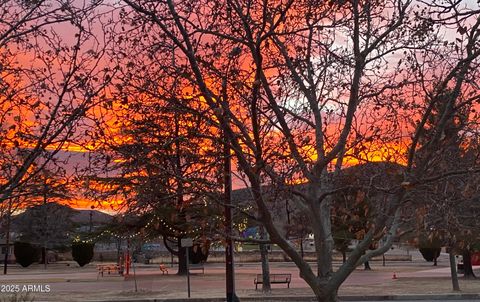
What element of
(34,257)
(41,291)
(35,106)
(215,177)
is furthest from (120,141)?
(34,257)

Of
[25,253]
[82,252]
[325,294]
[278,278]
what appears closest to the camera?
[325,294]

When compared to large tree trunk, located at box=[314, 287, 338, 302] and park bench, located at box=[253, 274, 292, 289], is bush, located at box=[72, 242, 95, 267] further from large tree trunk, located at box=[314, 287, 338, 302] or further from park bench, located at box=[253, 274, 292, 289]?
large tree trunk, located at box=[314, 287, 338, 302]

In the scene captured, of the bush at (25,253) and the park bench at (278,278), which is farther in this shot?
the bush at (25,253)

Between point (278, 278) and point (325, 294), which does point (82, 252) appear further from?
point (325, 294)

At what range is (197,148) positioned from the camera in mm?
7039

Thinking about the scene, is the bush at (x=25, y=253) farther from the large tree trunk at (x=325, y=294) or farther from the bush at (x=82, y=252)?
the large tree trunk at (x=325, y=294)

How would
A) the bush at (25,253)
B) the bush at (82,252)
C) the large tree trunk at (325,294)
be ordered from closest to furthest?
the large tree trunk at (325,294), the bush at (82,252), the bush at (25,253)

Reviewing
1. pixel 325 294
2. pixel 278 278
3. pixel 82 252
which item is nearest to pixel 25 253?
pixel 82 252

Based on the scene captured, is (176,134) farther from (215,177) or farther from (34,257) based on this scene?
(34,257)

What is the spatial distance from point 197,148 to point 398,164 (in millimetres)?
2366

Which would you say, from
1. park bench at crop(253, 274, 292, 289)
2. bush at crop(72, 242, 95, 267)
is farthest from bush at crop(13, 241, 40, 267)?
park bench at crop(253, 274, 292, 289)

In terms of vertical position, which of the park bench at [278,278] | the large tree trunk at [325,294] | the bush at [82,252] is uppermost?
the bush at [82,252]

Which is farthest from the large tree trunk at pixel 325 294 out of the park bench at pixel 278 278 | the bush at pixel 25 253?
the bush at pixel 25 253

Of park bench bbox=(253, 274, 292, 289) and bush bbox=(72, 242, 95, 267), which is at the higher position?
bush bbox=(72, 242, 95, 267)
